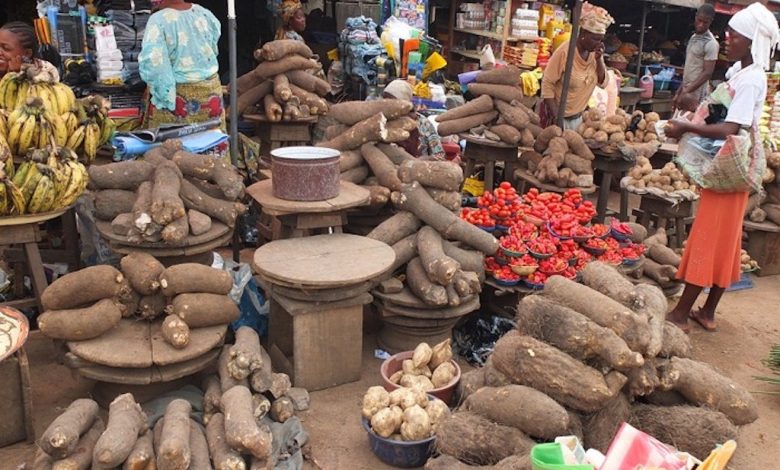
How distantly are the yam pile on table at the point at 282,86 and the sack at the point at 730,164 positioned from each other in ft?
11.2

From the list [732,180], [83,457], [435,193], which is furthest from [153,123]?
[732,180]

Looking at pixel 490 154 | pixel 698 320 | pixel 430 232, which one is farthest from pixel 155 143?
pixel 698 320

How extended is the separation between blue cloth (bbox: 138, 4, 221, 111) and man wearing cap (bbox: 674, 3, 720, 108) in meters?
6.69

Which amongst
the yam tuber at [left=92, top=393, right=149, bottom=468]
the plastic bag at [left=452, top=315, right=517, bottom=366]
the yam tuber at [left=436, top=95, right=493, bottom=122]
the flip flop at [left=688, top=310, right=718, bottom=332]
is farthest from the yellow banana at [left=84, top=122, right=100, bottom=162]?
the flip flop at [left=688, top=310, right=718, bottom=332]

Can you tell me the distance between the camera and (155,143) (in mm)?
5242

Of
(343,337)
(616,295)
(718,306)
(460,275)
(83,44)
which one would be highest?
(83,44)

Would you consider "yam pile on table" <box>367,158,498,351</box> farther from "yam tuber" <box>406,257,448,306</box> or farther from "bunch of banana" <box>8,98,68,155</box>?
"bunch of banana" <box>8,98,68,155</box>

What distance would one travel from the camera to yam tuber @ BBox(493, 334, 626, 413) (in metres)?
2.99

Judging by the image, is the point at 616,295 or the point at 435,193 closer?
the point at 616,295

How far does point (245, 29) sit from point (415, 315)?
713 centimetres

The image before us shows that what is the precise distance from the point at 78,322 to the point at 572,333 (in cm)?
249

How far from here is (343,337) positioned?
4.35 metres

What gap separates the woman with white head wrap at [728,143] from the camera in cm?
459

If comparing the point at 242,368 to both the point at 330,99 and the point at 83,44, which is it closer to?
the point at 83,44
